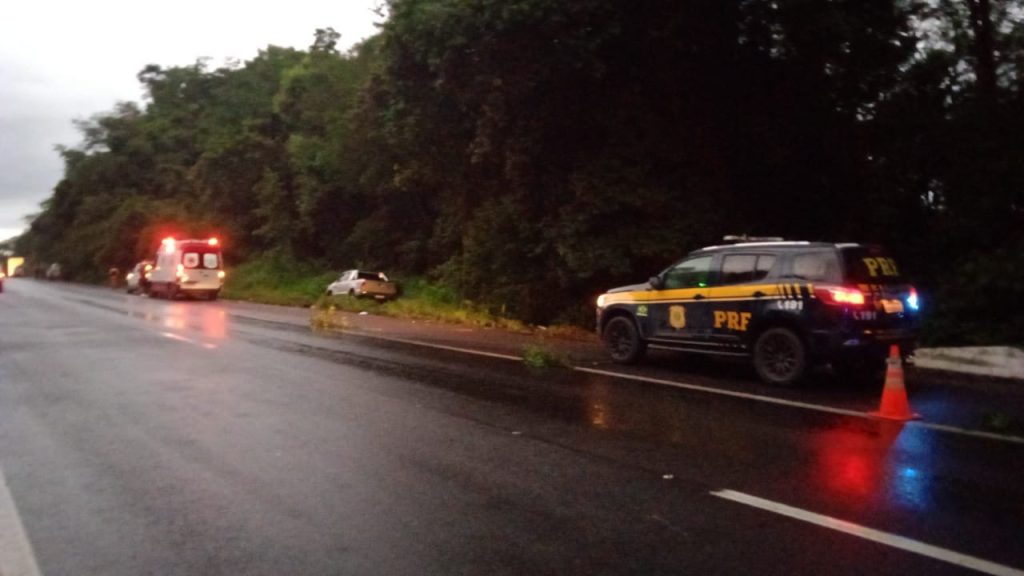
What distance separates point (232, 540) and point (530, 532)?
189 cm

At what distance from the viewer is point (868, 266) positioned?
40.4ft

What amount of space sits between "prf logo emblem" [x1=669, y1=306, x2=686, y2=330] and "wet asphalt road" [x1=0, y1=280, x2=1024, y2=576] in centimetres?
133

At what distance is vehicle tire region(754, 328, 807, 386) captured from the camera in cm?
1243

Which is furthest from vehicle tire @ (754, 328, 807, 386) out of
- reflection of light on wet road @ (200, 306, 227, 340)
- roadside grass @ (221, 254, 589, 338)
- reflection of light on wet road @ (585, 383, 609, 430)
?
reflection of light on wet road @ (200, 306, 227, 340)

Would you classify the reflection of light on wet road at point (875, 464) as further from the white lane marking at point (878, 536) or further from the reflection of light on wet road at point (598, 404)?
the reflection of light on wet road at point (598, 404)

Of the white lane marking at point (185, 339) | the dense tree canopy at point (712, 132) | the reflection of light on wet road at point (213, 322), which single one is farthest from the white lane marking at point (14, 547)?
the reflection of light on wet road at point (213, 322)

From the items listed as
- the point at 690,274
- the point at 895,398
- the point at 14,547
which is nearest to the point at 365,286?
the point at 690,274

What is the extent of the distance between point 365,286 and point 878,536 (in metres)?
31.9

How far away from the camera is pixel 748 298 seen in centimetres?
1303

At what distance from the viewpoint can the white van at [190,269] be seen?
40312 millimetres

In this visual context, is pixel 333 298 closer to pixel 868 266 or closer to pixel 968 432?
pixel 868 266

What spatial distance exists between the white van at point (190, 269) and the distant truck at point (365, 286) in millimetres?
5782

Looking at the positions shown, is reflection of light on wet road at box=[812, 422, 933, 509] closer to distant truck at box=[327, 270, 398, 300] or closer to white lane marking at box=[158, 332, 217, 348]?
white lane marking at box=[158, 332, 217, 348]

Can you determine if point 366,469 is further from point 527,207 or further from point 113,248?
point 113,248
